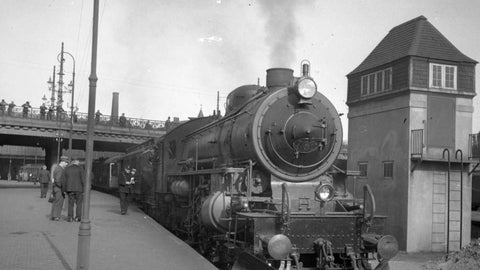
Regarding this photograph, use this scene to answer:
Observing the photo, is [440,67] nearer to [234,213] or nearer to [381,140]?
[381,140]

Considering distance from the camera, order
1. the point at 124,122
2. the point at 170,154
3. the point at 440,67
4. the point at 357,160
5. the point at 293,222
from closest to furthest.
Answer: the point at 293,222 → the point at 170,154 → the point at 440,67 → the point at 357,160 → the point at 124,122

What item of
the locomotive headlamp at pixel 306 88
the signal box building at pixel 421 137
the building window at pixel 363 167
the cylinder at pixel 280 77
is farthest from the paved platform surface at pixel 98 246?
the building window at pixel 363 167

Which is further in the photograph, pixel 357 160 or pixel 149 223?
pixel 357 160

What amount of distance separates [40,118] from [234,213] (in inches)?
1441

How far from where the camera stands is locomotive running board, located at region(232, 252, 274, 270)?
7066mm

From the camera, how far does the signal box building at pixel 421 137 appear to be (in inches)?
824

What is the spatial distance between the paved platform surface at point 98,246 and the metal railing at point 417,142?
12.0 meters

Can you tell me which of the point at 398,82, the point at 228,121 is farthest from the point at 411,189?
the point at 228,121

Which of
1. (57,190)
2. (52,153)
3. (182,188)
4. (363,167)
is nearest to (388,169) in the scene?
(363,167)

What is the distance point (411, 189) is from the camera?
20.7m

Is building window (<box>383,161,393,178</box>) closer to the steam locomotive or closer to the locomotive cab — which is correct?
the steam locomotive

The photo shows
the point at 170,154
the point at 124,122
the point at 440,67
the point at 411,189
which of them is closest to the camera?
the point at 170,154

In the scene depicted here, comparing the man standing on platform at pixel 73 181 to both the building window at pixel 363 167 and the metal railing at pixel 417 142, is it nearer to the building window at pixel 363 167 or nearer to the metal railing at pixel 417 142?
the metal railing at pixel 417 142

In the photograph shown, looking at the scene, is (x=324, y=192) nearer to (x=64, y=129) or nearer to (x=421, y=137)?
(x=421, y=137)
